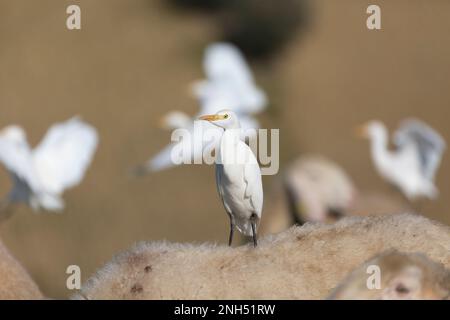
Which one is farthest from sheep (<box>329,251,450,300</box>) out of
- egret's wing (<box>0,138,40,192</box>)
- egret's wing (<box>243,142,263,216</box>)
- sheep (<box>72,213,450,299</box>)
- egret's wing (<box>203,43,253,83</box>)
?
egret's wing (<box>203,43,253,83</box>)

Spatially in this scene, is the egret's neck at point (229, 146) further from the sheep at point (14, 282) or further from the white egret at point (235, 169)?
the sheep at point (14, 282)

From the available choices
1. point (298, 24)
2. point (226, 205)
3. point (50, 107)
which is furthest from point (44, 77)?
point (226, 205)

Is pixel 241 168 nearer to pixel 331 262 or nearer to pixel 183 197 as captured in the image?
pixel 331 262

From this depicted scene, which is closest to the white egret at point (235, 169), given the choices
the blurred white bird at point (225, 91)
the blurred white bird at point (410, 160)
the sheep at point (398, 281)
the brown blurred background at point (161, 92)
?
the sheep at point (398, 281)

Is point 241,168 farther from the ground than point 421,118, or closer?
farther from the ground

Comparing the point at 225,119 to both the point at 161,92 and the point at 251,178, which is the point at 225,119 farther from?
the point at 161,92

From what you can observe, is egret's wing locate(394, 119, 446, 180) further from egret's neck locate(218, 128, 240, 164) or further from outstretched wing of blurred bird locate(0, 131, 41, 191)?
egret's neck locate(218, 128, 240, 164)
